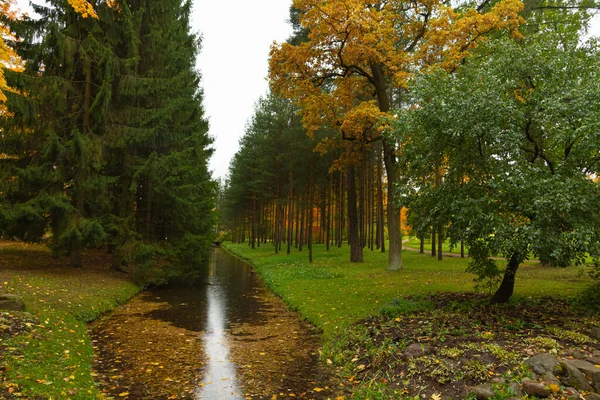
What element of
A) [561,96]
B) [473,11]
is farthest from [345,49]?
[561,96]

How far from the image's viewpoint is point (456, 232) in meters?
7.40

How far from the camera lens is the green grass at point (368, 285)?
34.6 ft

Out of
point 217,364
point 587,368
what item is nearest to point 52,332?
point 217,364

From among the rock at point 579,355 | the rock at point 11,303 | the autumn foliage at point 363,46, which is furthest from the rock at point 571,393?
the autumn foliage at point 363,46

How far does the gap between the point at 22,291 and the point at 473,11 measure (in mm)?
17815

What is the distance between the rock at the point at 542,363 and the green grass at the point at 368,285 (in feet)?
13.6

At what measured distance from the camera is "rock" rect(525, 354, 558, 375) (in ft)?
17.2

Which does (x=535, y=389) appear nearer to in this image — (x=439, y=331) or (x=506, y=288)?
(x=439, y=331)

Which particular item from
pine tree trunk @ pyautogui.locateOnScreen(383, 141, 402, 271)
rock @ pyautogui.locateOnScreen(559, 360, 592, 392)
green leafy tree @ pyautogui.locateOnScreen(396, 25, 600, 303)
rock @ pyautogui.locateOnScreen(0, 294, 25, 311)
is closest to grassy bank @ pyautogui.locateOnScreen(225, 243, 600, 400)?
rock @ pyautogui.locateOnScreen(559, 360, 592, 392)

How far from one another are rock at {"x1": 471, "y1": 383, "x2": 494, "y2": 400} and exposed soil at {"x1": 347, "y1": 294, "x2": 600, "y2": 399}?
17cm

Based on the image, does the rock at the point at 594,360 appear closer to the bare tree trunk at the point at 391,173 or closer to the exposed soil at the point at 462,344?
the exposed soil at the point at 462,344

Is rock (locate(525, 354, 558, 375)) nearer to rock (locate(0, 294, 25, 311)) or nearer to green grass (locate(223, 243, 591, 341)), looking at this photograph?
green grass (locate(223, 243, 591, 341))

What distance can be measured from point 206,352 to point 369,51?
1246 cm

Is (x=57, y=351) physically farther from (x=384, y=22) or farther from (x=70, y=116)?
(x=384, y=22)
